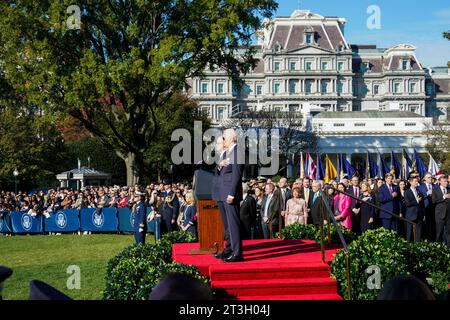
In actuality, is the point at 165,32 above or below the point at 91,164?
above

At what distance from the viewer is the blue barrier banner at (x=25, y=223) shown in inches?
1023

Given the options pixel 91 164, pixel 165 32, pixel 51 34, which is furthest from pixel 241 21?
pixel 91 164

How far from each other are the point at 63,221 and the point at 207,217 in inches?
654

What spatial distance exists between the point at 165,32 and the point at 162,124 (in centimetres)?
2328

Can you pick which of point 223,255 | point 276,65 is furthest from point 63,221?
point 276,65

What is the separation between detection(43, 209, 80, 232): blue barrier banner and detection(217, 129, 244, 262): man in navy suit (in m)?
17.5

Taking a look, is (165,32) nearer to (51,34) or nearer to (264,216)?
(51,34)

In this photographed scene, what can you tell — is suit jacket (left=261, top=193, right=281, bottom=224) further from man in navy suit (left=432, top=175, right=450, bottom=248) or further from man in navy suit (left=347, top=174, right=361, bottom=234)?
man in navy suit (left=432, top=175, right=450, bottom=248)

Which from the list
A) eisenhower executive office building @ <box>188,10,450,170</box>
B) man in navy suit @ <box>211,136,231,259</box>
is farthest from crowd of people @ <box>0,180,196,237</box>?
eisenhower executive office building @ <box>188,10,450,170</box>

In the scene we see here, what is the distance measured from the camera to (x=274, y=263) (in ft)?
28.9

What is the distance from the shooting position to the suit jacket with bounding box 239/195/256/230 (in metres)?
13.9

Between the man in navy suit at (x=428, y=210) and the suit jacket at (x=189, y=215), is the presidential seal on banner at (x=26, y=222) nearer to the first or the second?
the suit jacket at (x=189, y=215)

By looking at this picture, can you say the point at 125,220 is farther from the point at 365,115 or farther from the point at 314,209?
the point at 365,115

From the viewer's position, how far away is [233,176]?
29.1 ft
